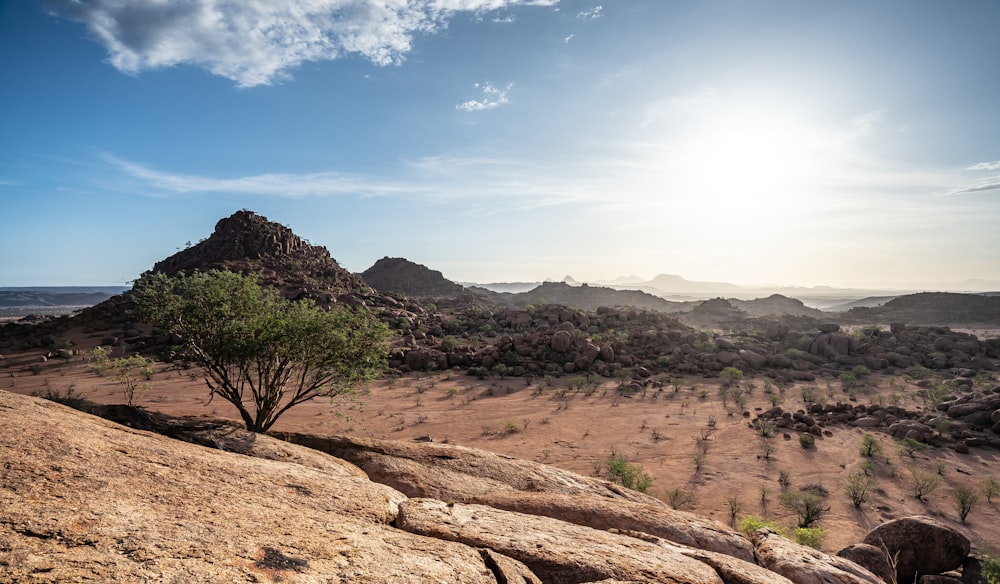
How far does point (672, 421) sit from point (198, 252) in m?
62.5

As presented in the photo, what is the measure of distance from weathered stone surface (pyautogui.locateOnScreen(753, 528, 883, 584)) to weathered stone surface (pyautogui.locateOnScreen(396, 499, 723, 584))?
1849 mm

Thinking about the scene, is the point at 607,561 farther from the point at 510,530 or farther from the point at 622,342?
the point at 622,342

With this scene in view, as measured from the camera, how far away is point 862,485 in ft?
45.7

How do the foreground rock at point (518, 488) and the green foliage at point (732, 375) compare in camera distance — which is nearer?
the foreground rock at point (518, 488)

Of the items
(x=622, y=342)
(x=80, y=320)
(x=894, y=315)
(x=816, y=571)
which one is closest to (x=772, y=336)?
(x=622, y=342)

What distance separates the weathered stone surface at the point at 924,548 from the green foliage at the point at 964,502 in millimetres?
4139

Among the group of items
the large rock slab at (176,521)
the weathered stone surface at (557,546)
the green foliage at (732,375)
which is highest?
the large rock slab at (176,521)

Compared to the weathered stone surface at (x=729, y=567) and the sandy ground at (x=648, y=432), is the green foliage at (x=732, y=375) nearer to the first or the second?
the sandy ground at (x=648, y=432)

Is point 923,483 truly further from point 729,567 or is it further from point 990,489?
point 729,567

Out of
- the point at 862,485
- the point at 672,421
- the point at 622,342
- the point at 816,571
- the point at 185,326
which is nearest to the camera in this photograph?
the point at 816,571

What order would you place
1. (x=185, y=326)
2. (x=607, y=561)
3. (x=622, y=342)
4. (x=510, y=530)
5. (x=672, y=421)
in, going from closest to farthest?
(x=607, y=561) < (x=510, y=530) < (x=185, y=326) < (x=672, y=421) < (x=622, y=342)

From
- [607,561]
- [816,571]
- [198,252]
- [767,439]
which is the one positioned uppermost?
[198,252]

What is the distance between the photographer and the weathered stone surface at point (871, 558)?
28.0 feet

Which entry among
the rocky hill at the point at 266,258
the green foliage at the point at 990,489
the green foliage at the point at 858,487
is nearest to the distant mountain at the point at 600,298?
the rocky hill at the point at 266,258
